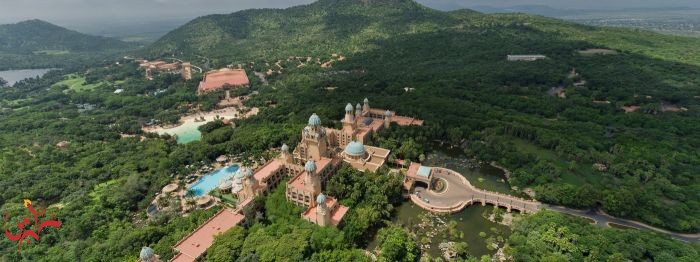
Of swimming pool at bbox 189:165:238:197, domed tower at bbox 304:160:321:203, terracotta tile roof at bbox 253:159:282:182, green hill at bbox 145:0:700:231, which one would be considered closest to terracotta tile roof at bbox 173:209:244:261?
terracotta tile roof at bbox 253:159:282:182

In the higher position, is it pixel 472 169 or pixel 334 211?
pixel 334 211

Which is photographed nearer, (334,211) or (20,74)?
(334,211)

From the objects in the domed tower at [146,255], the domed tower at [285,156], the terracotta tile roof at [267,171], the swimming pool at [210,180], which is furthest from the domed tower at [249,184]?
the domed tower at [146,255]

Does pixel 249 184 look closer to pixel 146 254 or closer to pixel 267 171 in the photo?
pixel 267 171

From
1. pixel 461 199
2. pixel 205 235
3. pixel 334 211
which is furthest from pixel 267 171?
pixel 461 199

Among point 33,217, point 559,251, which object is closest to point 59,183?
point 33,217

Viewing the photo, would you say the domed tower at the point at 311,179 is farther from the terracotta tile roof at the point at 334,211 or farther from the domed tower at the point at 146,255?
the domed tower at the point at 146,255
